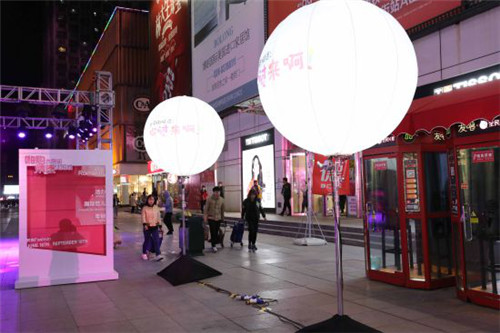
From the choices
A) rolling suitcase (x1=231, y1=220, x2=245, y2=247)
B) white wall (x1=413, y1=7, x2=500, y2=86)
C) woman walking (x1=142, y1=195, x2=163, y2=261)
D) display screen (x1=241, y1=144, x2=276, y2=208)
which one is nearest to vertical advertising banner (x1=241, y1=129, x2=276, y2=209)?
display screen (x1=241, y1=144, x2=276, y2=208)

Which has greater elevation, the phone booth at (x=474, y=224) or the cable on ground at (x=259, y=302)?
the phone booth at (x=474, y=224)

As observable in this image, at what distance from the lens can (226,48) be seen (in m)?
21.6

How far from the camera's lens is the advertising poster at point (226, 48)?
19.0 meters

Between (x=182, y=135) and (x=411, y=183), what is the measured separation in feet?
12.6

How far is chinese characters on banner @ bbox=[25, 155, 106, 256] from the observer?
308 inches

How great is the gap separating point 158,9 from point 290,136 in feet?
104

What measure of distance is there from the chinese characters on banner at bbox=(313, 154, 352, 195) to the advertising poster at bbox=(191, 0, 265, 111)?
7357 mm

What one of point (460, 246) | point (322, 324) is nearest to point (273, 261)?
point (460, 246)

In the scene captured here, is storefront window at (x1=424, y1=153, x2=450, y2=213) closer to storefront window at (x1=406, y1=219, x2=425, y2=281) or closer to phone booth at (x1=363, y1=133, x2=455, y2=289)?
phone booth at (x1=363, y1=133, x2=455, y2=289)

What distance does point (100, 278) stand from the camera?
319 inches

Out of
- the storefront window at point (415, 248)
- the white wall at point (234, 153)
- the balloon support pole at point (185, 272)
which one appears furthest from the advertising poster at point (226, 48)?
the storefront window at point (415, 248)

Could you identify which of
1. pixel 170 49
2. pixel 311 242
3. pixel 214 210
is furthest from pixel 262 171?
pixel 170 49

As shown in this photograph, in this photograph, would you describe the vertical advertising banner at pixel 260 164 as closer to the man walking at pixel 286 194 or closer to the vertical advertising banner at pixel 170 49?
the man walking at pixel 286 194

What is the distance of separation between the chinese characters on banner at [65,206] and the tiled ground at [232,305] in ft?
2.69
